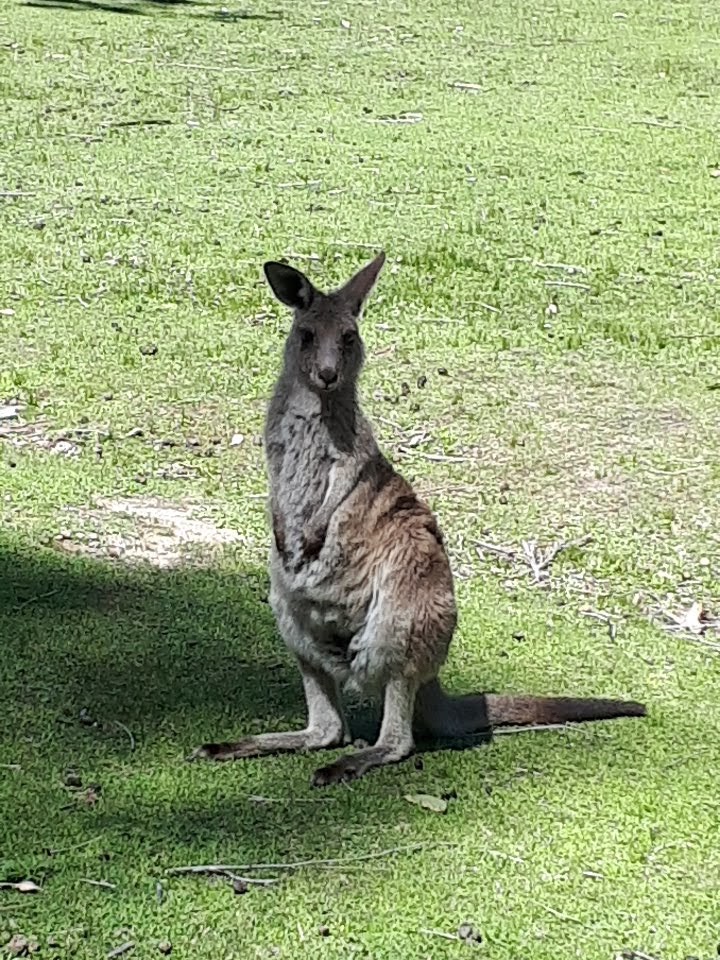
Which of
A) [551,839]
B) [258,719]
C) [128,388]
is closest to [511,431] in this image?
[128,388]

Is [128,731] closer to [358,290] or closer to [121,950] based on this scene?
[121,950]

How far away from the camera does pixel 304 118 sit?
888cm

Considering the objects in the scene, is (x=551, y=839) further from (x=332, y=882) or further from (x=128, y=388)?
(x=128, y=388)

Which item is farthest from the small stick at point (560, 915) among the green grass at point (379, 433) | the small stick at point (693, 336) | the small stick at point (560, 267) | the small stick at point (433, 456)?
the small stick at point (560, 267)

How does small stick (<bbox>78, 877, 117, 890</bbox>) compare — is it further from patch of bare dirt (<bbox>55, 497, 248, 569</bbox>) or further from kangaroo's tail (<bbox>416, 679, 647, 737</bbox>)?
patch of bare dirt (<bbox>55, 497, 248, 569</bbox>)

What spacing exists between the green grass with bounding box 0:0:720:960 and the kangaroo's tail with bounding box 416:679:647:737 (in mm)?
50

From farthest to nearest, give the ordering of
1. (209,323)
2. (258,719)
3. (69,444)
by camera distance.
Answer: (209,323), (69,444), (258,719)

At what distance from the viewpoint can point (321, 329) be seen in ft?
10.7

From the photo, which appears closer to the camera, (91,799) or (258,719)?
(91,799)

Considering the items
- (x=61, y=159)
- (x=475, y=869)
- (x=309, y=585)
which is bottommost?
(x=475, y=869)

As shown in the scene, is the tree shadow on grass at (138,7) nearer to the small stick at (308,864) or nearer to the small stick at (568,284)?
the small stick at (568,284)

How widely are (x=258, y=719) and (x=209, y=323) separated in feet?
9.59

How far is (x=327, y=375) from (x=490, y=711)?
0.79 metres

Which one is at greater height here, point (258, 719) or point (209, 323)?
point (209, 323)
